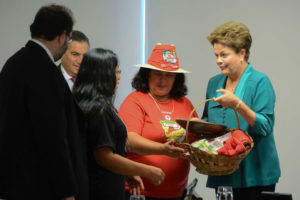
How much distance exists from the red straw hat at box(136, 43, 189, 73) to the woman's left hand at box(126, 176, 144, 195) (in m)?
0.70

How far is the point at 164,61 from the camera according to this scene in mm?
2594

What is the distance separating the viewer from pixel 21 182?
1542 mm

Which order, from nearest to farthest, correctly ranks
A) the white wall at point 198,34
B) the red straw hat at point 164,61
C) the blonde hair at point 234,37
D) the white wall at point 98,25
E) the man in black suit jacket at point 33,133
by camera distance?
the man in black suit jacket at point 33,133 → the blonde hair at point 234,37 → the red straw hat at point 164,61 → the white wall at point 98,25 → the white wall at point 198,34

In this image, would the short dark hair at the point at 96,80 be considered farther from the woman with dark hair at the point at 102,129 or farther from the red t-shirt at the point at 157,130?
the red t-shirt at the point at 157,130

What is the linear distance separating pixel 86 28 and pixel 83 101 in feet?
7.19

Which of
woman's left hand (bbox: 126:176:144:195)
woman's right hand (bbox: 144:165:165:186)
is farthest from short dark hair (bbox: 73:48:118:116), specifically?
woman's left hand (bbox: 126:176:144:195)

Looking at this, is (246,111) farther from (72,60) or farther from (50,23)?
(72,60)

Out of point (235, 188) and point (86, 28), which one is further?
point (86, 28)

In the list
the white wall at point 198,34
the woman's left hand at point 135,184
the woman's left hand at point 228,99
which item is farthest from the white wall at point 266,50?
the woman's left hand at point 135,184

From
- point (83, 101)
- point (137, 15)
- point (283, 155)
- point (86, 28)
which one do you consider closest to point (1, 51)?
point (86, 28)

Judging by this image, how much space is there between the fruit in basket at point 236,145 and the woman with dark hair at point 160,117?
0.90ft

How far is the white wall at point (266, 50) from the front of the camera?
369cm

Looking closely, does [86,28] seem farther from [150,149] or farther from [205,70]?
[150,149]

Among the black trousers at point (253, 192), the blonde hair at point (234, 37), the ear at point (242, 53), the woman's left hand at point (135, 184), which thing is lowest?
the black trousers at point (253, 192)
